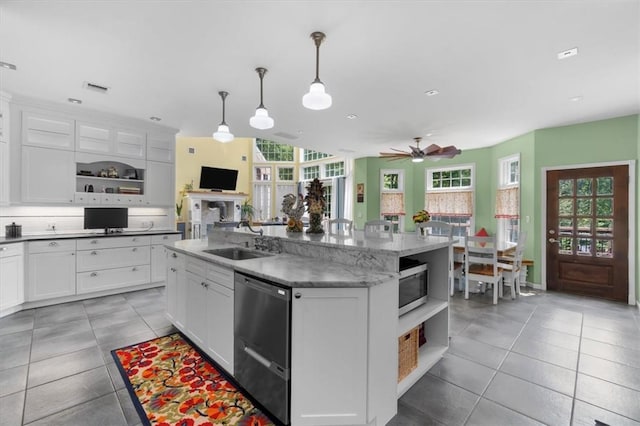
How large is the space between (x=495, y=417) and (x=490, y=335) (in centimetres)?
140

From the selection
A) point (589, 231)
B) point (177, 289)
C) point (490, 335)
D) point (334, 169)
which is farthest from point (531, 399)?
point (334, 169)

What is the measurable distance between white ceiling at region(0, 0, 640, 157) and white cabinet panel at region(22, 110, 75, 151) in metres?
0.39

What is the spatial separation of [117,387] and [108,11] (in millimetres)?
2774

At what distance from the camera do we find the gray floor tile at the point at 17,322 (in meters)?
3.14

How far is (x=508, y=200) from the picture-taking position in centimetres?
578

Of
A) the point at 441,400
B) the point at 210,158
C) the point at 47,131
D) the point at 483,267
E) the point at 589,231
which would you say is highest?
the point at 210,158

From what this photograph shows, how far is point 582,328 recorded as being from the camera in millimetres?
3293

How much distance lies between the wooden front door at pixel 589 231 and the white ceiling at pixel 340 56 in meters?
0.96

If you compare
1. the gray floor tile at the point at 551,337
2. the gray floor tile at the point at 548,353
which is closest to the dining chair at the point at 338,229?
the gray floor tile at the point at 548,353

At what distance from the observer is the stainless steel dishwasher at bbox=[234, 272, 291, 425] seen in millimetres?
1679

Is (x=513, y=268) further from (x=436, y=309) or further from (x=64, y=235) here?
(x=64, y=235)

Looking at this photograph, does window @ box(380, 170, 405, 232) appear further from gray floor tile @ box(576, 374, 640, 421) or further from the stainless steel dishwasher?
the stainless steel dishwasher

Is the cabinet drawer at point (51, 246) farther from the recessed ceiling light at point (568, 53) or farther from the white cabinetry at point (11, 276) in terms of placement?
the recessed ceiling light at point (568, 53)

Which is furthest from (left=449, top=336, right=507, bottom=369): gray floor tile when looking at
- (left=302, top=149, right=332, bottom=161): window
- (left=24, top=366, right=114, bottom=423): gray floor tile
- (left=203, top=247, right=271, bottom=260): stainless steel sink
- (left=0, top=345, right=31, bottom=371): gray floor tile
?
(left=302, top=149, right=332, bottom=161): window
